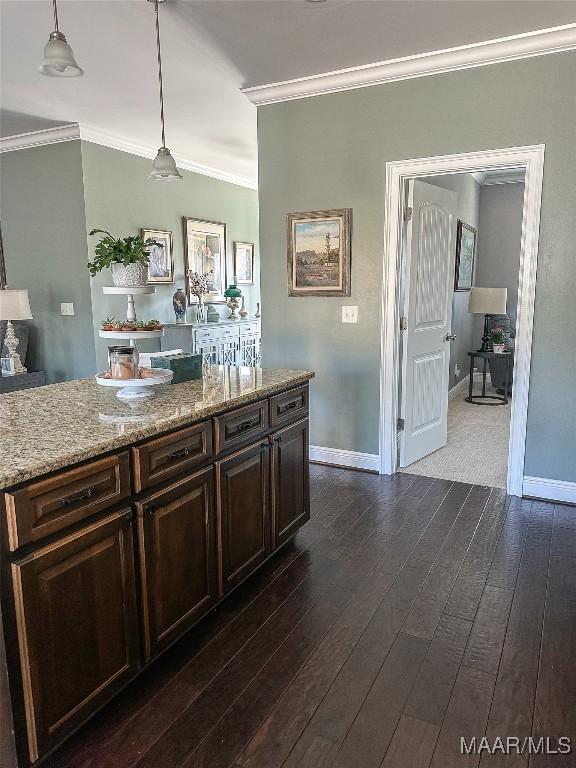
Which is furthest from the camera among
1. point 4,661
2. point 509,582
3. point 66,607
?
point 509,582

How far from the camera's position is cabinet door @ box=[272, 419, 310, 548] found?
2578mm

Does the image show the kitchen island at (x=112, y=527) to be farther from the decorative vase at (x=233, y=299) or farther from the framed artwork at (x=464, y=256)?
the framed artwork at (x=464, y=256)

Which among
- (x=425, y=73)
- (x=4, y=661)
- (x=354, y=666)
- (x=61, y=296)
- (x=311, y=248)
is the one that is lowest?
(x=354, y=666)

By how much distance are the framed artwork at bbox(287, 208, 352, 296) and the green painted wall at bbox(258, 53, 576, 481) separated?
0.22 ft

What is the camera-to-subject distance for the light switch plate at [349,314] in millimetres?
3888

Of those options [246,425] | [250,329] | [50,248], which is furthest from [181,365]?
[250,329]

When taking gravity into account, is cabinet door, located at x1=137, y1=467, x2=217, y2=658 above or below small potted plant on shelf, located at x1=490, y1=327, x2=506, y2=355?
below

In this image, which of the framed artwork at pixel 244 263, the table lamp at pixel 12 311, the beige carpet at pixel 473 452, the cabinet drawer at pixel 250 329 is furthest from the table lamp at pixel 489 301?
the table lamp at pixel 12 311

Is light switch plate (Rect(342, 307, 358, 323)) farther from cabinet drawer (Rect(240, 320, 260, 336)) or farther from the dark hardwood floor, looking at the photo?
cabinet drawer (Rect(240, 320, 260, 336))

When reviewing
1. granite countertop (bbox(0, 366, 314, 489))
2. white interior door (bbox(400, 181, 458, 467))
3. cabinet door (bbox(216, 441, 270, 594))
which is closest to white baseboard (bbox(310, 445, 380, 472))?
white interior door (bbox(400, 181, 458, 467))

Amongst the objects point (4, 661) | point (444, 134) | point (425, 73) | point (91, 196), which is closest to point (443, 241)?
point (444, 134)

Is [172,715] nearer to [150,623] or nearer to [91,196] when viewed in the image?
[150,623]

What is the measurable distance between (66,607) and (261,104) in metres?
3.64

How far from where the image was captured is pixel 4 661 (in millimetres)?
1363
